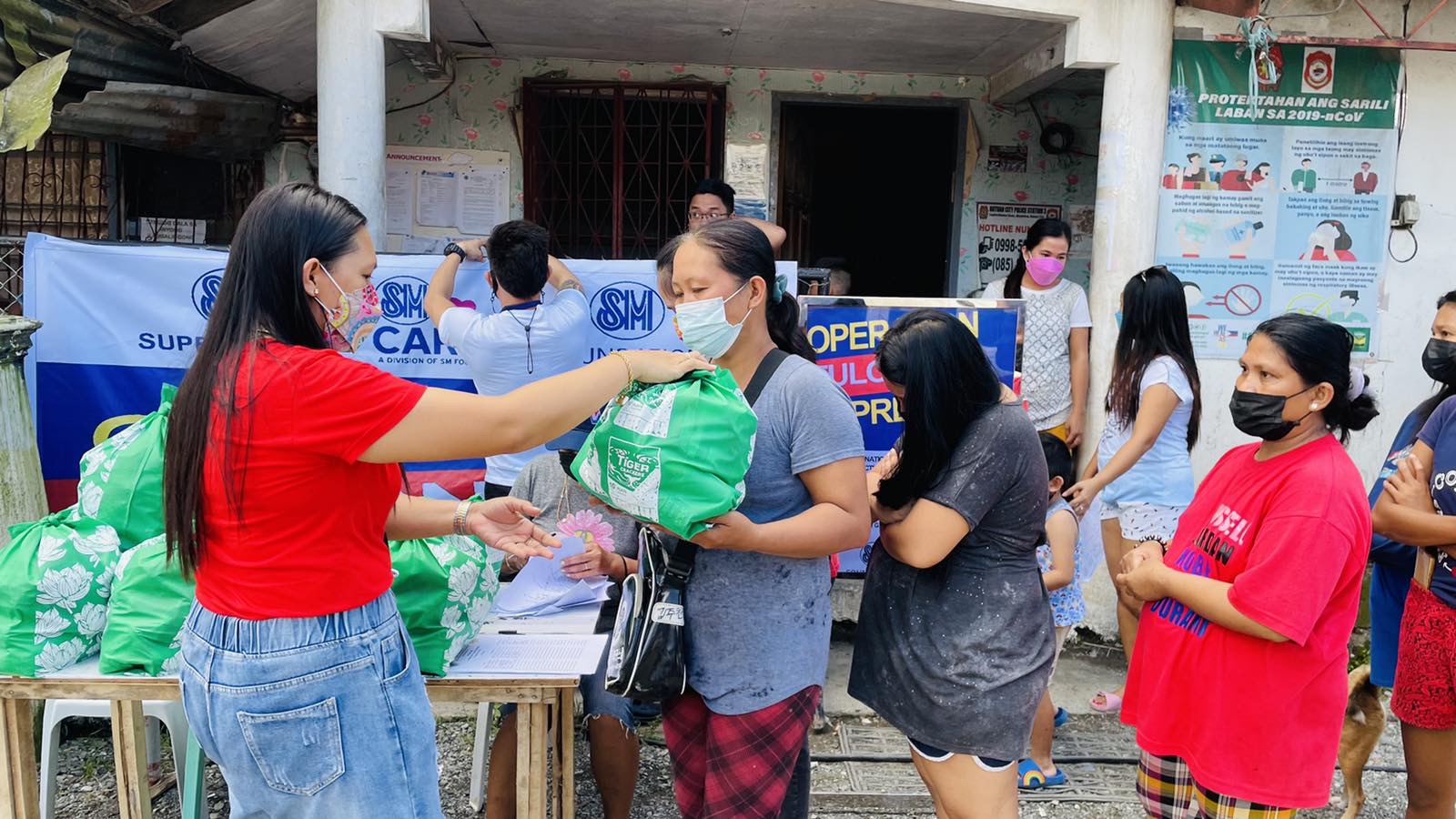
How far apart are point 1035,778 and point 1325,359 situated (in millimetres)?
1980

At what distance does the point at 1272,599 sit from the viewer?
7.16 feet

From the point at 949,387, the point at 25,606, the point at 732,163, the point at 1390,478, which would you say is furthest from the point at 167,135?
the point at 1390,478

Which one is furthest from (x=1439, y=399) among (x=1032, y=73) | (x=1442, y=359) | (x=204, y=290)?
(x=204, y=290)

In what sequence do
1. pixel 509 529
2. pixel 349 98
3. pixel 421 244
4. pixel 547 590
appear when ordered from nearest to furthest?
pixel 509 529 < pixel 547 590 < pixel 349 98 < pixel 421 244

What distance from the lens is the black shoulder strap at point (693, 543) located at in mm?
2184

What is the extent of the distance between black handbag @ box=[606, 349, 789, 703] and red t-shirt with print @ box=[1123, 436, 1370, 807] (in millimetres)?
1112

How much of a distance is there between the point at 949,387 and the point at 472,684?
4.48ft

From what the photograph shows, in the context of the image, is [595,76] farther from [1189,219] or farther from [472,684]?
[472,684]

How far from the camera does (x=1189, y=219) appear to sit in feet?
16.9

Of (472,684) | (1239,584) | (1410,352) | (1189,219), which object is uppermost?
(1189,219)

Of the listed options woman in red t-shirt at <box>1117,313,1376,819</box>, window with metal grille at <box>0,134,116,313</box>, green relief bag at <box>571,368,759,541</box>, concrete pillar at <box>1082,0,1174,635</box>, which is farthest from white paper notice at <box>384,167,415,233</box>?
woman in red t-shirt at <box>1117,313,1376,819</box>

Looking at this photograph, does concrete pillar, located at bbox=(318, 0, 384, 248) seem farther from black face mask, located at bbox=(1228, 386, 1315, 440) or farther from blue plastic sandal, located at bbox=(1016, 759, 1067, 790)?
black face mask, located at bbox=(1228, 386, 1315, 440)

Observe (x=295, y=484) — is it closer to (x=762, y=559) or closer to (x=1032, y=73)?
(x=762, y=559)

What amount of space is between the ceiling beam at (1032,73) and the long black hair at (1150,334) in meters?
1.77
